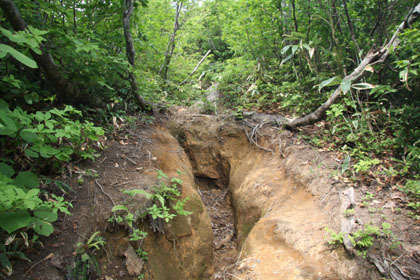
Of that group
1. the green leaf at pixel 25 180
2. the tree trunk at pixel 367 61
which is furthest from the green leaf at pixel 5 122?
the tree trunk at pixel 367 61

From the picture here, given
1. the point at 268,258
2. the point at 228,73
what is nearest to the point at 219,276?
the point at 268,258

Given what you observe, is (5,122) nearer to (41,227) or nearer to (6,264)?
(41,227)

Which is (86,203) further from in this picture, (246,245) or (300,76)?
(300,76)

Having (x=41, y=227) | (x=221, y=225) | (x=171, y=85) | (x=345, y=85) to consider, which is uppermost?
(x=171, y=85)

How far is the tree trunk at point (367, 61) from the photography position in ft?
10.9

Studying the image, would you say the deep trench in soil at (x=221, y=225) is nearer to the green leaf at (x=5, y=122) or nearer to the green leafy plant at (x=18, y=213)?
the green leafy plant at (x=18, y=213)

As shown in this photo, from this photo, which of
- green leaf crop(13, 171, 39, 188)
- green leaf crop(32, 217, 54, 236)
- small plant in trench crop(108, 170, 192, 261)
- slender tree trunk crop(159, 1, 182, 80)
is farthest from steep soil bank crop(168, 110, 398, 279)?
green leaf crop(13, 171, 39, 188)

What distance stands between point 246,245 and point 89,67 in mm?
3484

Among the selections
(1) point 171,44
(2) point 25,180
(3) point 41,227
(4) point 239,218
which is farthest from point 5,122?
(1) point 171,44

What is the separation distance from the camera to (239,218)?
14.3 feet

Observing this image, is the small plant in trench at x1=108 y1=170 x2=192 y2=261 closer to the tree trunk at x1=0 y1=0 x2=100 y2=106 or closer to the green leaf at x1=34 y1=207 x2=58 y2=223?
the green leaf at x1=34 y1=207 x2=58 y2=223

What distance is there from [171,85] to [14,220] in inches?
234

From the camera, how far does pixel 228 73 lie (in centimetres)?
731

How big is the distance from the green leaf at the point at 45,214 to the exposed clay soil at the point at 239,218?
0.41 m
